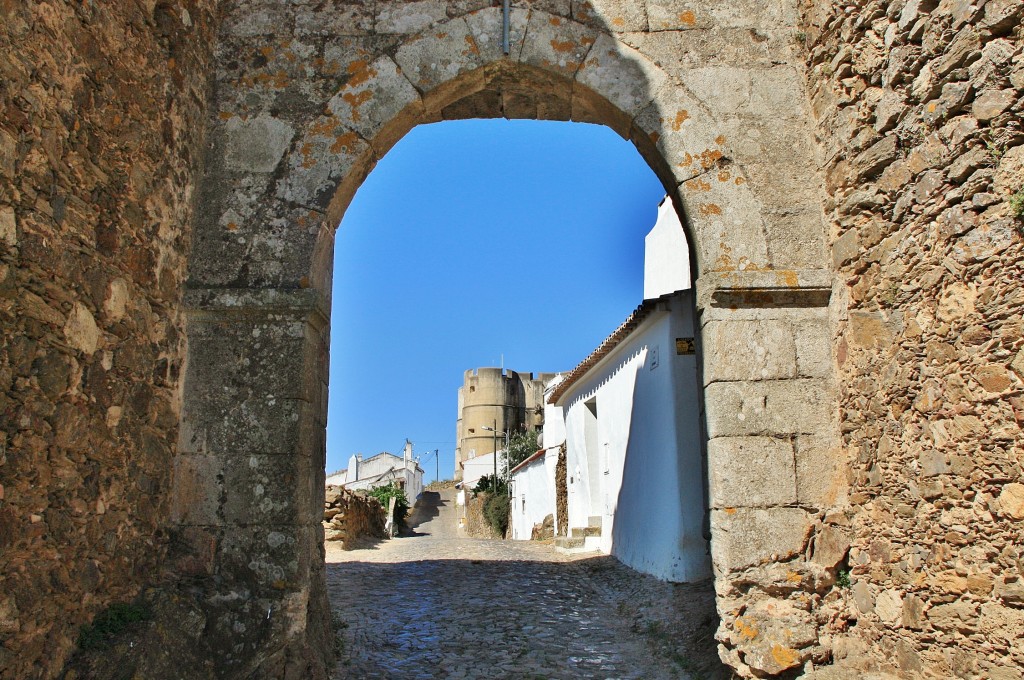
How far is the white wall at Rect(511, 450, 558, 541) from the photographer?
46.2 ft

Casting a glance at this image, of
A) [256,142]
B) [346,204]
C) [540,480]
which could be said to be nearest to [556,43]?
[346,204]

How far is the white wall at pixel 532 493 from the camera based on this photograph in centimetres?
1409

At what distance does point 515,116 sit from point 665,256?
4.72m

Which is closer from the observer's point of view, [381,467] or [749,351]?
[749,351]

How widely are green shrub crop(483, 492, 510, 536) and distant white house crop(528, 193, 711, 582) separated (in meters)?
9.98

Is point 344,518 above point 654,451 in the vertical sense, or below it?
below

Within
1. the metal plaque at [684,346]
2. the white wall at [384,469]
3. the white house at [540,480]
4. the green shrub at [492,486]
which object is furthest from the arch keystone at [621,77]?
the white wall at [384,469]

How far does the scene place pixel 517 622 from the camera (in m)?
5.16

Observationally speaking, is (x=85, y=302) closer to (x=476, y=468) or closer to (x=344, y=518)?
(x=344, y=518)

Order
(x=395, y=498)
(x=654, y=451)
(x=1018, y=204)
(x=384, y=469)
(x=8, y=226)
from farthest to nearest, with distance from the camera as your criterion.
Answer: (x=384, y=469), (x=395, y=498), (x=654, y=451), (x=1018, y=204), (x=8, y=226)

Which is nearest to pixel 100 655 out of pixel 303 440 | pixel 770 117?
pixel 303 440

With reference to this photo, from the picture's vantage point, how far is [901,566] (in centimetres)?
295

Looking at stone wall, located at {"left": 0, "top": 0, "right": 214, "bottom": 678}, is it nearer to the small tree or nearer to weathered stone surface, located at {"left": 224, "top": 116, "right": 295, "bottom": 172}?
weathered stone surface, located at {"left": 224, "top": 116, "right": 295, "bottom": 172}

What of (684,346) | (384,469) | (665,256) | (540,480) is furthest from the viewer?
(384,469)
